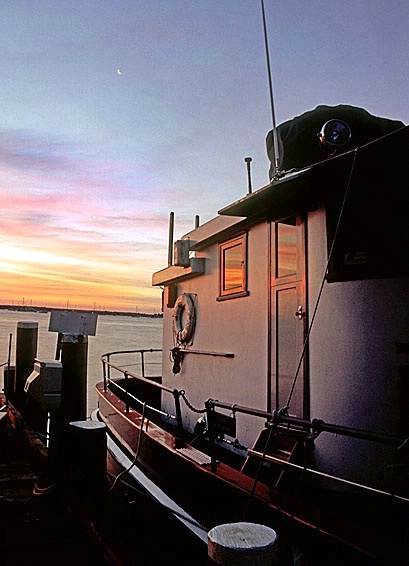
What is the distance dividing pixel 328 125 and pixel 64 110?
4957mm

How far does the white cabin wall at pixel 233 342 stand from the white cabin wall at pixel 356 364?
110 centimetres

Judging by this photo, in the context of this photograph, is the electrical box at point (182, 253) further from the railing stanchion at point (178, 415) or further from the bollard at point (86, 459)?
the bollard at point (86, 459)

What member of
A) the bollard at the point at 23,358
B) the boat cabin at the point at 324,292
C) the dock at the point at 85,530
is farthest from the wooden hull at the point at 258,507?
the bollard at the point at 23,358

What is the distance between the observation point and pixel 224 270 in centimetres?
703

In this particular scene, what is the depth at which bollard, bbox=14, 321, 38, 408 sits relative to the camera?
9.64 metres

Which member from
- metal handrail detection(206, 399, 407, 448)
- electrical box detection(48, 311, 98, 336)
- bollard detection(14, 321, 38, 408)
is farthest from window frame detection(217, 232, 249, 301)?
bollard detection(14, 321, 38, 408)

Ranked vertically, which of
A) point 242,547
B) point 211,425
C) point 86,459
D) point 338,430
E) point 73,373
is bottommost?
point 86,459

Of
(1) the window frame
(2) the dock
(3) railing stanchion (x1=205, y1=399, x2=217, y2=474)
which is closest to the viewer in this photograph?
(2) the dock

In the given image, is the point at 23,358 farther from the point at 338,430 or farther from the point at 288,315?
the point at 338,430

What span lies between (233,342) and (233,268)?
3.04 ft

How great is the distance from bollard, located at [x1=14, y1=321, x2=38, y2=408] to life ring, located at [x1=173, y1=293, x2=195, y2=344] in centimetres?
298

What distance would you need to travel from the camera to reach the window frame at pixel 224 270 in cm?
643

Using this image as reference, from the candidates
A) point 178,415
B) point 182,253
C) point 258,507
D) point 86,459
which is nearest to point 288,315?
point 178,415

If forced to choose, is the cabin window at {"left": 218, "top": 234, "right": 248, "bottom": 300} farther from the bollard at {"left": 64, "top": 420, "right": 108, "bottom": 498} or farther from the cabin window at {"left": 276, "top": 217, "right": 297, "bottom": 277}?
the bollard at {"left": 64, "top": 420, "right": 108, "bottom": 498}
